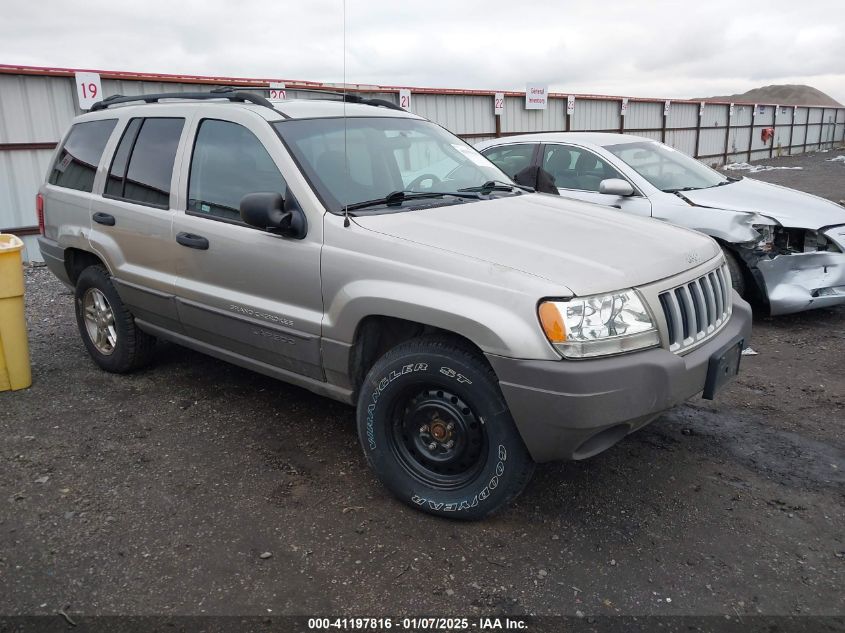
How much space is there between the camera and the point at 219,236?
3.72m

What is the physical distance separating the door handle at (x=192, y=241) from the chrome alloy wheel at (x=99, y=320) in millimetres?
1248

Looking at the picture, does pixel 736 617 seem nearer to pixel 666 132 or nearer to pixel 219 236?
pixel 219 236

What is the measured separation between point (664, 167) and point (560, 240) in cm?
419

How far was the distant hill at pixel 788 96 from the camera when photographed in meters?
98.6

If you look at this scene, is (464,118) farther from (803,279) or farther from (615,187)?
(803,279)

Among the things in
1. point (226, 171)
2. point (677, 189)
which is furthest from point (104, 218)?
point (677, 189)

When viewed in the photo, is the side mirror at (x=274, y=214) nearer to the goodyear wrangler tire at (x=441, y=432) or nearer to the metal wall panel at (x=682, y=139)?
the goodyear wrangler tire at (x=441, y=432)

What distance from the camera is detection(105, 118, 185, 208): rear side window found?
4.15 meters

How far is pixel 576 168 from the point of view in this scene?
6742mm

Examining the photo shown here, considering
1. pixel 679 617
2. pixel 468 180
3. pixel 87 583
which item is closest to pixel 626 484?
pixel 679 617

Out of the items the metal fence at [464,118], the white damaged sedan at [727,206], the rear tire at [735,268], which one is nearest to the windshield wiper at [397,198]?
the metal fence at [464,118]

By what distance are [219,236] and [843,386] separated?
4.10m

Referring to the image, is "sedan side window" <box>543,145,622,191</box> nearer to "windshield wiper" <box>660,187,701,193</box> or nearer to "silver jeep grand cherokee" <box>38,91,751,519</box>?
"windshield wiper" <box>660,187,701,193</box>

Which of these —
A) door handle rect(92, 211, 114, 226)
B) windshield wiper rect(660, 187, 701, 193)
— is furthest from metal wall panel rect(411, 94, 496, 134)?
door handle rect(92, 211, 114, 226)
